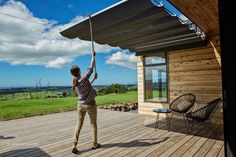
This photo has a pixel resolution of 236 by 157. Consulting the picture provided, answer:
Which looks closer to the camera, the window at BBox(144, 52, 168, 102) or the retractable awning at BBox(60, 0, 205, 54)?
the retractable awning at BBox(60, 0, 205, 54)

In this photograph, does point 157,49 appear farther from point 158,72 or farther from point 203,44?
point 203,44

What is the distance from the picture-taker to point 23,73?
49.2 meters

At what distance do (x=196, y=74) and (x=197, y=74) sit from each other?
0.03m

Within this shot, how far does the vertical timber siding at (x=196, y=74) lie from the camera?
5852 mm

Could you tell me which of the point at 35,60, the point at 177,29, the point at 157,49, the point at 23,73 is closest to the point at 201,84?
the point at 157,49

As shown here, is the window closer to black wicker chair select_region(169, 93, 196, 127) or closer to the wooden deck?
black wicker chair select_region(169, 93, 196, 127)

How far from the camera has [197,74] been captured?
6.16 metres

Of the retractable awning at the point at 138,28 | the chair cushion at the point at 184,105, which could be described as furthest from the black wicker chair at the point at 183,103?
the retractable awning at the point at 138,28

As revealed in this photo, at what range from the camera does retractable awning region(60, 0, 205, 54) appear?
11.9 feet

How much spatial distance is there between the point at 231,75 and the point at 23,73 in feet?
173

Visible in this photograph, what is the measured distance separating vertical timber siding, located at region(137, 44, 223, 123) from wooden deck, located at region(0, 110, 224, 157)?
988mm

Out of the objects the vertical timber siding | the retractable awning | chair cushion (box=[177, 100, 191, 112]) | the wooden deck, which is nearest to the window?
the vertical timber siding

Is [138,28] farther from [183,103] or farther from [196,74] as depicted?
[196,74]

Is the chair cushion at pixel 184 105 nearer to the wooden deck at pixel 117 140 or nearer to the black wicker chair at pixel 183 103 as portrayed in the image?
the black wicker chair at pixel 183 103
